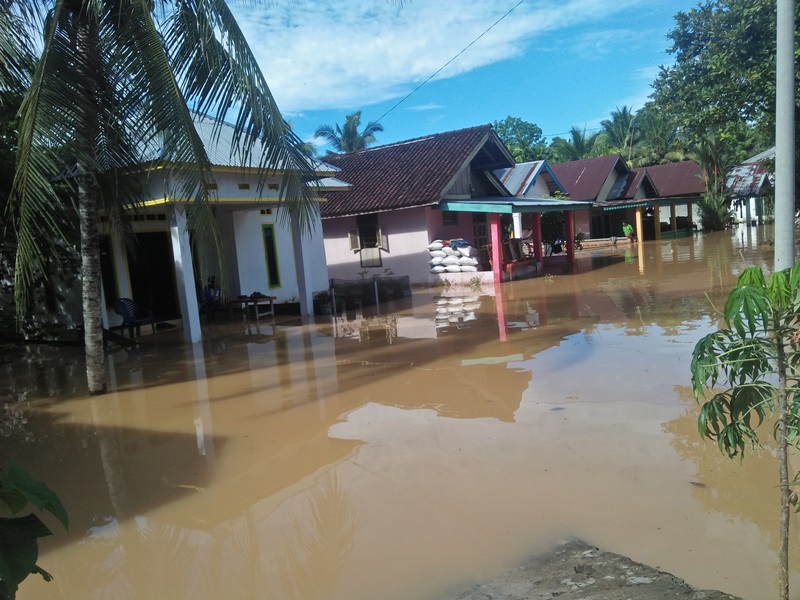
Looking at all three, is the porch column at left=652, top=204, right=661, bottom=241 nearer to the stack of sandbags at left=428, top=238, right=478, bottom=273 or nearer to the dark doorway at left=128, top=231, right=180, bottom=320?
the stack of sandbags at left=428, top=238, right=478, bottom=273

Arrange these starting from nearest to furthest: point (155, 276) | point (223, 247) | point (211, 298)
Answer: point (223, 247)
point (155, 276)
point (211, 298)

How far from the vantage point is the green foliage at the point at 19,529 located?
1473 millimetres

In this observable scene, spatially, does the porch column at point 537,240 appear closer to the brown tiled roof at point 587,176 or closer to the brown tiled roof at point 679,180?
the brown tiled roof at point 587,176

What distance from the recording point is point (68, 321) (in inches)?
542

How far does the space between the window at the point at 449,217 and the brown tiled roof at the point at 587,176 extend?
1535cm

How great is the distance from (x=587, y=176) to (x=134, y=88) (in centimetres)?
3287

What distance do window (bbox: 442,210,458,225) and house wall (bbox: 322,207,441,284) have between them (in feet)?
3.90

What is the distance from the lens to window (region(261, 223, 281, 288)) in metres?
17.4

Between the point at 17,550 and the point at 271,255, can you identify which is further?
the point at 271,255

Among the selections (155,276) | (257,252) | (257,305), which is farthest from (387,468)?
(257,252)

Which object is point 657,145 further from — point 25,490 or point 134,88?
point 25,490

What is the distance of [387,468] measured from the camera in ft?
17.4

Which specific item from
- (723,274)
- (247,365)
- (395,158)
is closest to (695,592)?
(247,365)

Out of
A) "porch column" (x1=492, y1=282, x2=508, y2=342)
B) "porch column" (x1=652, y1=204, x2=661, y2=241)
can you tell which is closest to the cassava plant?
"porch column" (x1=492, y1=282, x2=508, y2=342)
